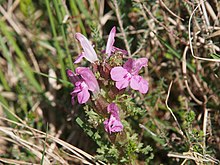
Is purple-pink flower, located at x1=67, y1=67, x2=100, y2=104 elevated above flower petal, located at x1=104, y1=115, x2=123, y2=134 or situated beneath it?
elevated above

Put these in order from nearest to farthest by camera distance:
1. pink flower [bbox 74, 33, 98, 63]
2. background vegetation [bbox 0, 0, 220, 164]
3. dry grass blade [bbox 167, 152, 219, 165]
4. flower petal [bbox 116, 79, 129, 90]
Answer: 1. flower petal [bbox 116, 79, 129, 90]
2. pink flower [bbox 74, 33, 98, 63]
3. dry grass blade [bbox 167, 152, 219, 165]
4. background vegetation [bbox 0, 0, 220, 164]

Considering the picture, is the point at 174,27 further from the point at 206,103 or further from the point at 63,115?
the point at 63,115

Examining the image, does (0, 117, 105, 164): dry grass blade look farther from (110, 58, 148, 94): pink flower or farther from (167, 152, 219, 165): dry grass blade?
(110, 58, 148, 94): pink flower

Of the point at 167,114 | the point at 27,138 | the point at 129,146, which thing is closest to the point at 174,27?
the point at 167,114

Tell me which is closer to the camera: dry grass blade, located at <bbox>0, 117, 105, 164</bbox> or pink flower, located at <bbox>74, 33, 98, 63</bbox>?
pink flower, located at <bbox>74, 33, 98, 63</bbox>

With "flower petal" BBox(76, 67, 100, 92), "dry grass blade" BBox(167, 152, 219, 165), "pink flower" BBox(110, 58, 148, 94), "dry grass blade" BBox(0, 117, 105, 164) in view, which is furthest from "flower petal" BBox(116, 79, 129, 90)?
"dry grass blade" BBox(0, 117, 105, 164)

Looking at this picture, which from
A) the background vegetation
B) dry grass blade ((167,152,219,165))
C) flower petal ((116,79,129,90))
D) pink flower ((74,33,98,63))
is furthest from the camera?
the background vegetation

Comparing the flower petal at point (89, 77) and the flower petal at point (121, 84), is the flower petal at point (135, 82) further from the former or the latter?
the flower petal at point (89, 77)
